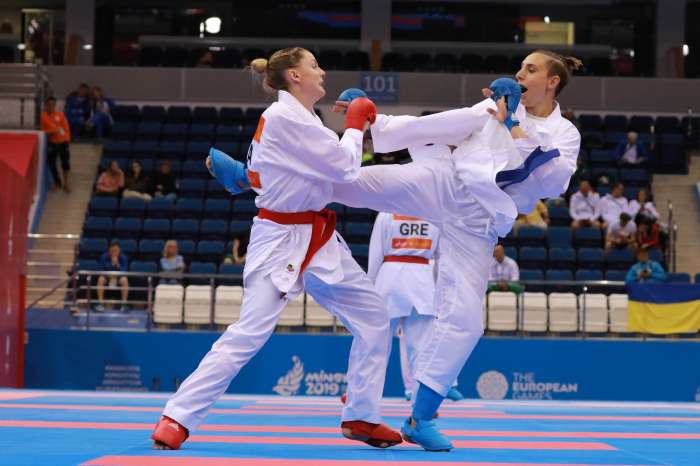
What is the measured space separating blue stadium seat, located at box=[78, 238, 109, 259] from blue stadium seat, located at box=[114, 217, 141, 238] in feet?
1.63

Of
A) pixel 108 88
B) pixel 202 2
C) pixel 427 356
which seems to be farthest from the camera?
pixel 202 2

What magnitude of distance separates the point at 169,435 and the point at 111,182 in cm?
1223

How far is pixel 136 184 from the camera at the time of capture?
16.0 metres

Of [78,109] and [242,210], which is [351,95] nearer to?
[242,210]

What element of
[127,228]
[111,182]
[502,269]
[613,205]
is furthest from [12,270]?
[613,205]

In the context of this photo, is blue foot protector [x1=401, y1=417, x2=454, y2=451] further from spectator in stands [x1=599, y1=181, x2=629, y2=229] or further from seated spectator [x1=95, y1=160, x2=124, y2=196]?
seated spectator [x1=95, y1=160, x2=124, y2=196]

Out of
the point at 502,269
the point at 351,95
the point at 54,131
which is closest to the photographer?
the point at 351,95

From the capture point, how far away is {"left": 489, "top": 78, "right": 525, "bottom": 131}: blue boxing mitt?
4625mm

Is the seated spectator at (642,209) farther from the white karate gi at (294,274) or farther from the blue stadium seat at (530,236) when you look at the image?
the white karate gi at (294,274)

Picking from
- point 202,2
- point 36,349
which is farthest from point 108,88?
point 36,349

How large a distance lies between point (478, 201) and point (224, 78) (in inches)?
619

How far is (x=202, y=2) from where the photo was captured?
2286 cm

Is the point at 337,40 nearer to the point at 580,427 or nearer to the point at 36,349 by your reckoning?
the point at 36,349

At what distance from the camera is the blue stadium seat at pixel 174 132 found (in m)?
18.0
